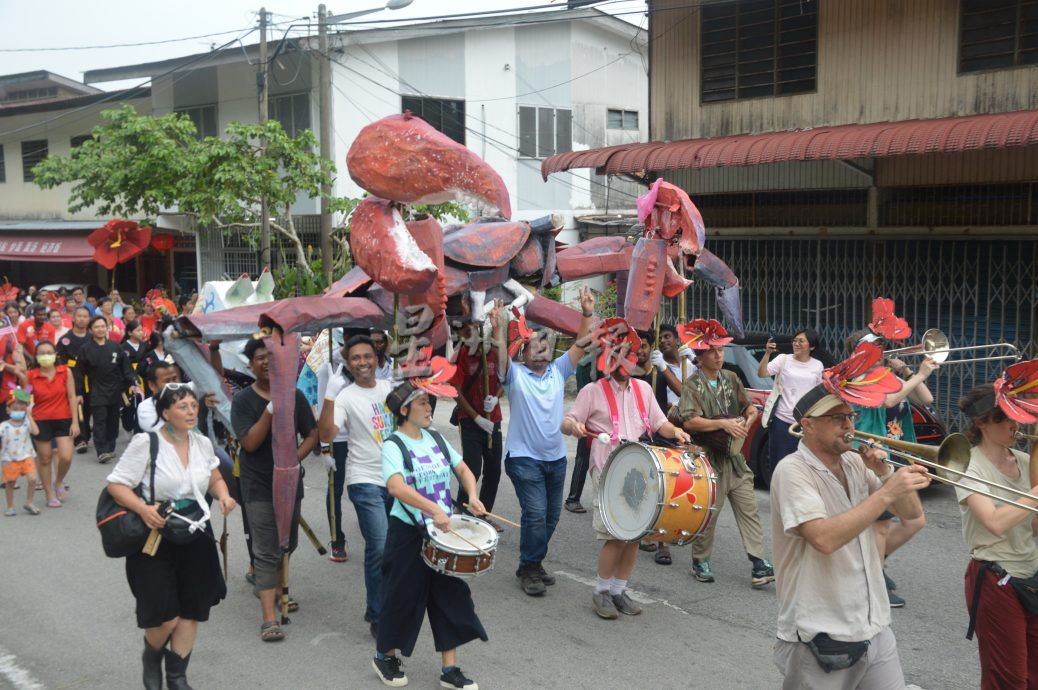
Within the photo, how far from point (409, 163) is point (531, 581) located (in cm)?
306

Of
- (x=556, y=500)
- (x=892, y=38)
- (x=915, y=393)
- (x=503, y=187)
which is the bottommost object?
(x=556, y=500)

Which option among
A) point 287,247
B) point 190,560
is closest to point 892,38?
point 190,560

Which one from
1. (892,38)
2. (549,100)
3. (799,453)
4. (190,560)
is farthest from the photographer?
(549,100)

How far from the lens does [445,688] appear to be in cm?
572

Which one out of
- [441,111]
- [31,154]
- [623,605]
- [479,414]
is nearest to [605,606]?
[623,605]

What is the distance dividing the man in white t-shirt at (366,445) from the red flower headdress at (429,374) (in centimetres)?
82

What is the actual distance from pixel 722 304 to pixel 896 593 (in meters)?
2.39

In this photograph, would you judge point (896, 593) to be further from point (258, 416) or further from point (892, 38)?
point (892, 38)

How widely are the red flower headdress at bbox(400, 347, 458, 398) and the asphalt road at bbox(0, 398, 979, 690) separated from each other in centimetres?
169

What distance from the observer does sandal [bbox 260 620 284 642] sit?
21.2 ft

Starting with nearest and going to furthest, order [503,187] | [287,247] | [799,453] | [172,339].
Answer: [799,453] → [172,339] → [503,187] → [287,247]

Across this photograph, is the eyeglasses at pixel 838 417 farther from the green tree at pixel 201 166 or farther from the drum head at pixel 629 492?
the green tree at pixel 201 166

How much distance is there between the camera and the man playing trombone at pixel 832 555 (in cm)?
386

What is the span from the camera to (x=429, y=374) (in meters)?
5.76
